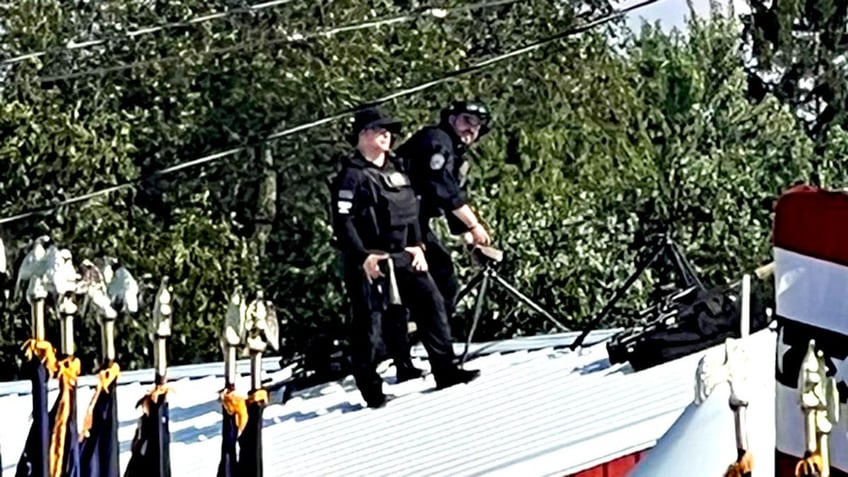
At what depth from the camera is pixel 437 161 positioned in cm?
886

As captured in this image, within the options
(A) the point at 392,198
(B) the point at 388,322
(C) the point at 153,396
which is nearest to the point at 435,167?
(A) the point at 392,198

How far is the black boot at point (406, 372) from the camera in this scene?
9477mm

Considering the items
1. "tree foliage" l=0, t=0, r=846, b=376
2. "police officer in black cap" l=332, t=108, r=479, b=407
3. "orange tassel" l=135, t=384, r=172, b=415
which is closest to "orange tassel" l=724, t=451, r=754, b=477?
"orange tassel" l=135, t=384, r=172, b=415

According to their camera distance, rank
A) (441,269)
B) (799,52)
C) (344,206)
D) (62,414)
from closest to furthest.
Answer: (62,414)
(344,206)
(441,269)
(799,52)

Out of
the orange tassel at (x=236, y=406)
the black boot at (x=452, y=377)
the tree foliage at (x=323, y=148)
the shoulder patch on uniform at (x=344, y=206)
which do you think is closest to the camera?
the orange tassel at (x=236, y=406)

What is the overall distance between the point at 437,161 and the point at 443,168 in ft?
0.17

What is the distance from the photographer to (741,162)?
21453 mm

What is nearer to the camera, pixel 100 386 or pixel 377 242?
pixel 100 386

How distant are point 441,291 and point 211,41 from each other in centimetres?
1485

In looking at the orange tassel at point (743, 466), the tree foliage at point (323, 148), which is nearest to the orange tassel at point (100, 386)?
the orange tassel at point (743, 466)

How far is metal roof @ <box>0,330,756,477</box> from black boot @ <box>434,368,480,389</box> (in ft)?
0.10

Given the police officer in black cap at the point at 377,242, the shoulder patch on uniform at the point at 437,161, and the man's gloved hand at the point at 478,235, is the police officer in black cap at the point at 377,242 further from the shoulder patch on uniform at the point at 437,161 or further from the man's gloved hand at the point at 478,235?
the man's gloved hand at the point at 478,235

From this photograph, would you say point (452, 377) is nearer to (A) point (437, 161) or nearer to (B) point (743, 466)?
(A) point (437, 161)

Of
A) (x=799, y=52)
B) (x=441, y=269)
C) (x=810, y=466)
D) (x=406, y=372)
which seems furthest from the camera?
(x=799, y=52)
